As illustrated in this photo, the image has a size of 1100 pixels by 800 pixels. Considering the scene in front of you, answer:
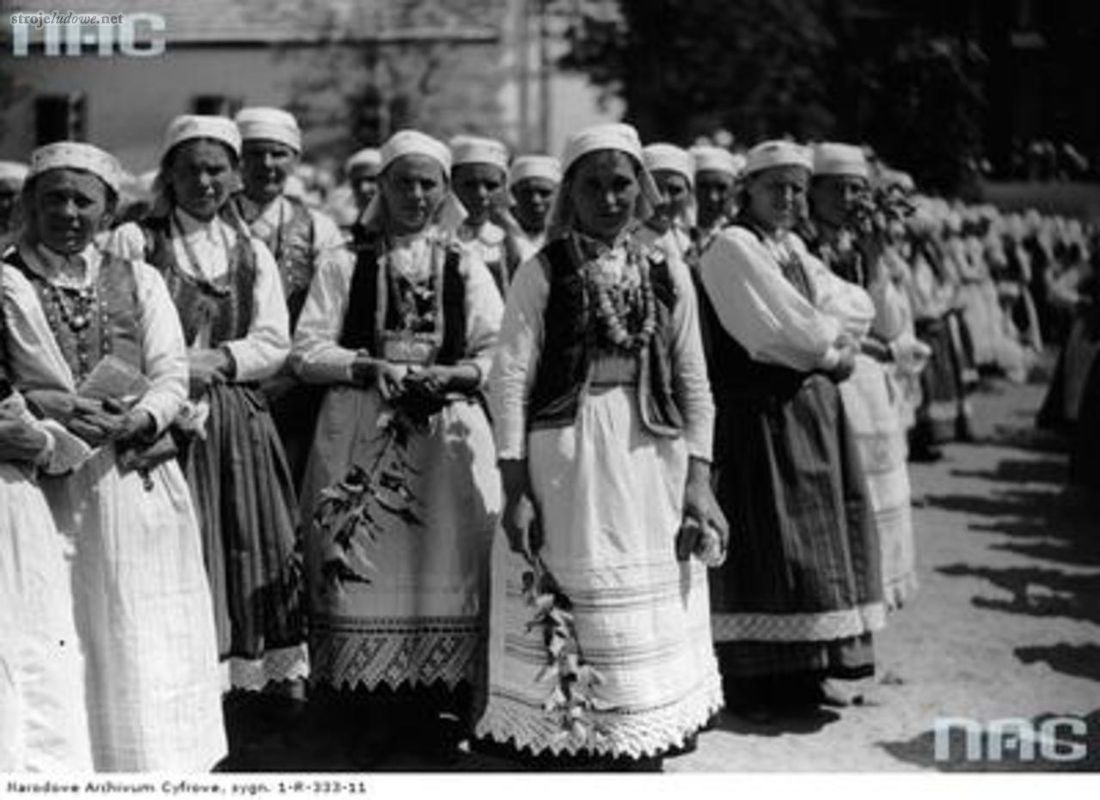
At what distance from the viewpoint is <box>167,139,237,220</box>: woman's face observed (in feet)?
14.1

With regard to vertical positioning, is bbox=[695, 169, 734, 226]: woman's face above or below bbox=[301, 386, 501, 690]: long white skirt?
above

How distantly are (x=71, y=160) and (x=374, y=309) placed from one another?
1080mm

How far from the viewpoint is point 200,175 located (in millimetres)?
4320

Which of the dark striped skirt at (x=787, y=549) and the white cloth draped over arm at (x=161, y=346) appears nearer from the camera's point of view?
the white cloth draped over arm at (x=161, y=346)

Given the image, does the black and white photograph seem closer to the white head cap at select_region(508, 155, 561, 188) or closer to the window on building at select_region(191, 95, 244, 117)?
the white head cap at select_region(508, 155, 561, 188)

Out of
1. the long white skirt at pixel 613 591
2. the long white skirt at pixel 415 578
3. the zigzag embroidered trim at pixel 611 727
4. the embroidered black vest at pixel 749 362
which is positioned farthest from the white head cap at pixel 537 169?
the zigzag embroidered trim at pixel 611 727

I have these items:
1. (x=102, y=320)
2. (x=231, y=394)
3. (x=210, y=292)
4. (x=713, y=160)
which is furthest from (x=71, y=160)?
(x=713, y=160)

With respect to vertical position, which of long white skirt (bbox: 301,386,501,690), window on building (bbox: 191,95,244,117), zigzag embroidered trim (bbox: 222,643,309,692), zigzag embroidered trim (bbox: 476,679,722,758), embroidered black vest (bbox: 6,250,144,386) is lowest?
zigzag embroidered trim (bbox: 476,679,722,758)

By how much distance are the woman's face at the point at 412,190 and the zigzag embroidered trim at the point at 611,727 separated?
1.39 metres

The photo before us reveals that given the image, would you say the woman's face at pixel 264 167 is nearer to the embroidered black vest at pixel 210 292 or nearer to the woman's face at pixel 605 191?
the embroidered black vest at pixel 210 292

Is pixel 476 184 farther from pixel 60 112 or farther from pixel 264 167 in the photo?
pixel 60 112

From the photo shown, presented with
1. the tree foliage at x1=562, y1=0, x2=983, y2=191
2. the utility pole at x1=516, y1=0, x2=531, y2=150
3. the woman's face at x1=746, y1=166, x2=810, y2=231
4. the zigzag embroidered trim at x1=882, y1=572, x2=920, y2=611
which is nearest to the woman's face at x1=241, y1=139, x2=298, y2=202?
the woman's face at x1=746, y1=166, x2=810, y2=231

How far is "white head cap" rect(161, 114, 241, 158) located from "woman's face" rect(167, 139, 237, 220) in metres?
0.02

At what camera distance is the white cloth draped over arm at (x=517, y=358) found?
3.94 m
